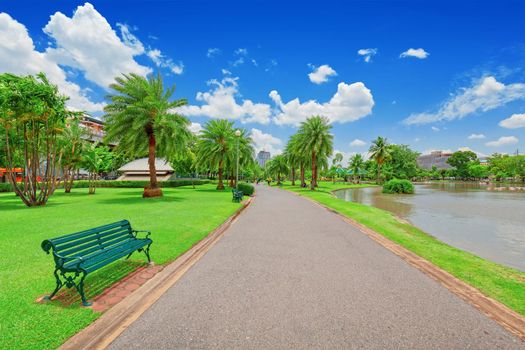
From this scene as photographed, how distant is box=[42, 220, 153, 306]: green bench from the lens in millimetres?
3758

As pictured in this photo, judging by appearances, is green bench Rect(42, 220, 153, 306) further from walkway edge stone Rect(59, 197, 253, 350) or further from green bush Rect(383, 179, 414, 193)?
green bush Rect(383, 179, 414, 193)

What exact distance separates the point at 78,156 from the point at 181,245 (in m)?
28.1

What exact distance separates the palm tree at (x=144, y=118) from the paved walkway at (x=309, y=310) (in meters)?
17.0

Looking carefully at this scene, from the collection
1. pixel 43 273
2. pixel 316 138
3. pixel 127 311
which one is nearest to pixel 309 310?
pixel 127 311

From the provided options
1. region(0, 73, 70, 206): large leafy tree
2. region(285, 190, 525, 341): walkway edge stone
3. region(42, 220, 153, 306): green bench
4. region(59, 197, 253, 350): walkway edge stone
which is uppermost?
region(0, 73, 70, 206): large leafy tree

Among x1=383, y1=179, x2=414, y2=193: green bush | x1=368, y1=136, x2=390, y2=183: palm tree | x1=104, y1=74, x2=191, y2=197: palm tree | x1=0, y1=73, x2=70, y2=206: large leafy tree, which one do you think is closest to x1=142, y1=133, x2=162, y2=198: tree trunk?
x1=104, y1=74, x2=191, y2=197: palm tree

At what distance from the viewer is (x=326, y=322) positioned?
11.3 ft

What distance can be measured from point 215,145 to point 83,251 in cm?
2772

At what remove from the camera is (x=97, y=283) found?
14.7ft

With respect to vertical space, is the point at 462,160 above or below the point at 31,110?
above

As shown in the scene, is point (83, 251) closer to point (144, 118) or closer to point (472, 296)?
point (472, 296)

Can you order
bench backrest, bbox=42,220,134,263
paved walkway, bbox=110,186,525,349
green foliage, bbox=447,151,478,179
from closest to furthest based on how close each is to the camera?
1. paved walkway, bbox=110,186,525,349
2. bench backrest, bbox=42,220,134,263
3. green foliage, bbox=447,151,478,179

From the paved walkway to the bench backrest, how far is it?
5.77ft

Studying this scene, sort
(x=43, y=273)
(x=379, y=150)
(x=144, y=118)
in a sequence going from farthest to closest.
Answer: (x=379, y=150) < (x=144, y=118) < (x=43, y=273)
